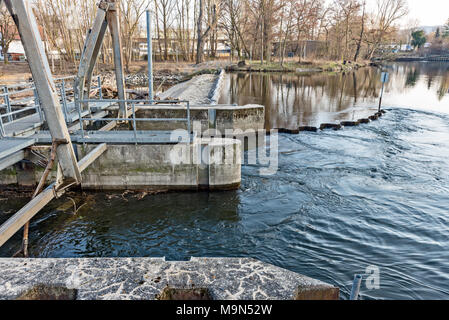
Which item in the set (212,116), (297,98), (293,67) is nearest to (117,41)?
(212,116)

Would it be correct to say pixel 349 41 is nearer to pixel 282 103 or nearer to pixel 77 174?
pixel 282 103

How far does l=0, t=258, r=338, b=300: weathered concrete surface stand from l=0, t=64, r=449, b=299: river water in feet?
5.94

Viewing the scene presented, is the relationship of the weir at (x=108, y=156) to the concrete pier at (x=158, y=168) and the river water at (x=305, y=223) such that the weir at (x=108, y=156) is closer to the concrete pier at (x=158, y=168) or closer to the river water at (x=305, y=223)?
the concrete pier at (x=158, y=168)

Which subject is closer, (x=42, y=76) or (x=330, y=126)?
(x=42, y=76)

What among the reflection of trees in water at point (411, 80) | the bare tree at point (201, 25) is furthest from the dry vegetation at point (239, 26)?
the reflection of trees in water at point (411, 80)

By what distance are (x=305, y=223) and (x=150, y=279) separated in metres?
4.75

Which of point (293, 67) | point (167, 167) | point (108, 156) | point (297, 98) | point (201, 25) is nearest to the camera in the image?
point (108, 156)

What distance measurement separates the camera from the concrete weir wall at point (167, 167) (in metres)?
9.36

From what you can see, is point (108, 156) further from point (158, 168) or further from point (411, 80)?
point (411, 80)

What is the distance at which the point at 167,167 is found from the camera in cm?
954
